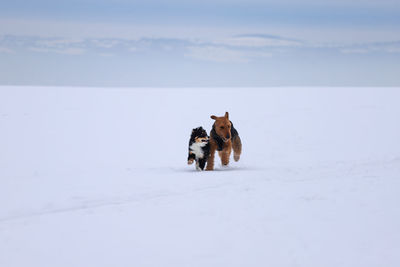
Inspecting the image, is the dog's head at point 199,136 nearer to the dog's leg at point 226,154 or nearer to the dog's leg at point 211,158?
the dog's leg at point 211,158

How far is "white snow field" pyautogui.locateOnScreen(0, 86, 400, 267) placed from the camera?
470cm

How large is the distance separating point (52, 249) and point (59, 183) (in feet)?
9.35

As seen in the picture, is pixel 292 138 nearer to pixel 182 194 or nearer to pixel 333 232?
pixel 182 194

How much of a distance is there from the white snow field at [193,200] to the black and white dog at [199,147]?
0.37m

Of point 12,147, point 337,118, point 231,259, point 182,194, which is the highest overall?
point 337,118

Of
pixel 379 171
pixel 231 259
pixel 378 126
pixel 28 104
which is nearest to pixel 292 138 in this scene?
pixel 378 126

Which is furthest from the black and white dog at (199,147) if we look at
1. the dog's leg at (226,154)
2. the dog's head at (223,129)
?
the dog's leg at (226,154)

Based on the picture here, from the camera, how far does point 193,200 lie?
6.30 metres

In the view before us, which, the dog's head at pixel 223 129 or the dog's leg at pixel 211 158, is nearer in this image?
the dog's head at pixel 223 129

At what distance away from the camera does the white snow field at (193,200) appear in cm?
470

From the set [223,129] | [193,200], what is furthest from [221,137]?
[193,200]

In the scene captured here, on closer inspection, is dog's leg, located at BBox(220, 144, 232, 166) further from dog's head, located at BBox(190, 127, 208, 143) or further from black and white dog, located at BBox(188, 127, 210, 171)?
dog's head, located at BBox(190, 127, 208, 143)

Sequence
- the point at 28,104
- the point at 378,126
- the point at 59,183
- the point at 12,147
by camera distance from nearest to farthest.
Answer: the point at 59,183 < the point at 12,147 < the point at 378,126 < the point at 28,104

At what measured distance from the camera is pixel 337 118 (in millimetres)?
17031
